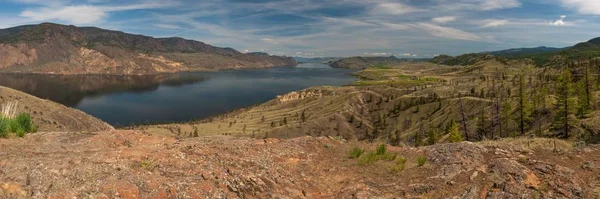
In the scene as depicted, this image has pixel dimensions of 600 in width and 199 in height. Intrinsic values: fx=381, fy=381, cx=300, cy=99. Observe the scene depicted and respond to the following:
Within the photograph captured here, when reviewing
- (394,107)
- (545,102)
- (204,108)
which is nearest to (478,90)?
(394,107)

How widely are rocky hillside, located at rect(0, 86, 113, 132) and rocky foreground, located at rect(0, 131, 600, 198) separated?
40.5m

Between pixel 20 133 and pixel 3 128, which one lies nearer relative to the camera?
pixel 3 128

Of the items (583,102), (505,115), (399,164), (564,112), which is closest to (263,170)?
(399,164)

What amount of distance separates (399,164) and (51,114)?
5658 centimetres

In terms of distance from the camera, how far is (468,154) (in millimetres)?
15805

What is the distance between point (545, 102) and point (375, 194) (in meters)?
→ 63.4

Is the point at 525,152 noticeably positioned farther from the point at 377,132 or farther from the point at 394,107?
the point at 394,107

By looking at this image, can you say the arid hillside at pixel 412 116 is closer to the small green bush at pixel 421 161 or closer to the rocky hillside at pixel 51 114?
the rocky hillside at pixel 51 114

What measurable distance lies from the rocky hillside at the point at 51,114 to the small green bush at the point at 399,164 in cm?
4674

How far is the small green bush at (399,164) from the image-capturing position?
49.0 feet

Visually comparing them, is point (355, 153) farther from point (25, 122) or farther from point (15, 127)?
point (25, 122)

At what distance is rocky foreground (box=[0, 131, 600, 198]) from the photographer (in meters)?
11.0

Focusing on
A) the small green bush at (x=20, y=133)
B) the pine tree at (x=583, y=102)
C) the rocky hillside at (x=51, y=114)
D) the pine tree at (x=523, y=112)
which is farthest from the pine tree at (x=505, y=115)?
the rocky hillside at (x=51, y=114)

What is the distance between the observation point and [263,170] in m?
13.7
